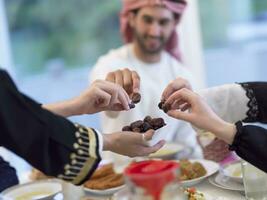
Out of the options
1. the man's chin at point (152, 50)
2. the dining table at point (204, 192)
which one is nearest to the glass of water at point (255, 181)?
the dining table at point (204, 192)

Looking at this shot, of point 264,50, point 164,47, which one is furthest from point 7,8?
point 264,50

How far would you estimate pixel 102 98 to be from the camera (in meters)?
1.06

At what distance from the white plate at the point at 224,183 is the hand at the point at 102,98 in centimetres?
34

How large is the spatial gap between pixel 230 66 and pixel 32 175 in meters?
2.15

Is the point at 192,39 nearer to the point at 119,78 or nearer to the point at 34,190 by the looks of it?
the point at 119,78

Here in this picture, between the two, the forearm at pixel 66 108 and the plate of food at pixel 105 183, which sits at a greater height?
the forearm at pixel 66 108

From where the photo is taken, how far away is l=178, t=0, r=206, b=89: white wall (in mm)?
2623

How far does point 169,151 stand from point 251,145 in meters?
0.64

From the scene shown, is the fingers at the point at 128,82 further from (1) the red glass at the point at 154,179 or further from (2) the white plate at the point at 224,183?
(1) the red glass at the point at 154,179

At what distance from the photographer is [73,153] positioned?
74 cm

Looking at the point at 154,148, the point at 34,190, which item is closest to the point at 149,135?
the point at 154,148

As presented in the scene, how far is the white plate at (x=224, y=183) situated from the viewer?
116cm

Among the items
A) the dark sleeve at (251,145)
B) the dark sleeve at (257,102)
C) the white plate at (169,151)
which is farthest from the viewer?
the white plate at (169,151)

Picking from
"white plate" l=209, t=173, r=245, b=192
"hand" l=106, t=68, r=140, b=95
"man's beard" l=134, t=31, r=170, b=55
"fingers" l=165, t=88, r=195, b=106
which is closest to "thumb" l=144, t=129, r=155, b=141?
"fingers" l=165, t=88, r=195, b=106
